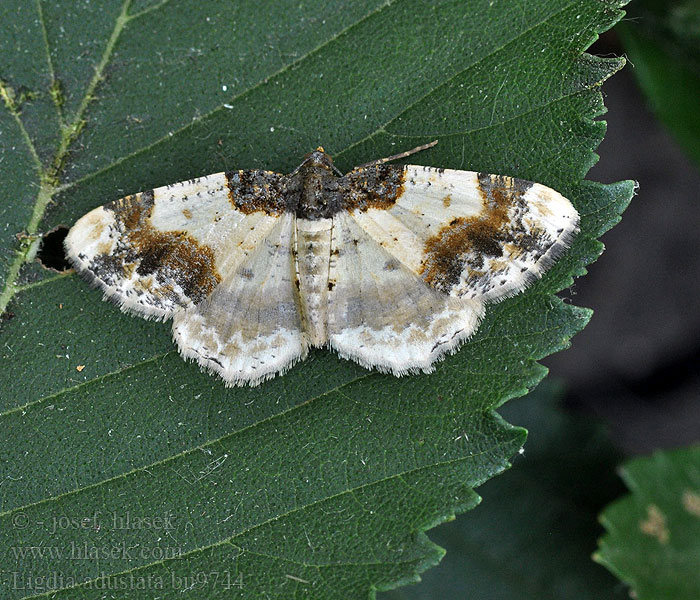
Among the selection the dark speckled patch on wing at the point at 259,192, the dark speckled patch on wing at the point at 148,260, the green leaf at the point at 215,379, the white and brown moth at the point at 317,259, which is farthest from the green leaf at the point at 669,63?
the dark speckled patch on wing at the point at 148,260

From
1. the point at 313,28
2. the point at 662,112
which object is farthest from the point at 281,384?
the point at 662,112

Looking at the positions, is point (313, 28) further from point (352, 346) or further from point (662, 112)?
point (662, 112)

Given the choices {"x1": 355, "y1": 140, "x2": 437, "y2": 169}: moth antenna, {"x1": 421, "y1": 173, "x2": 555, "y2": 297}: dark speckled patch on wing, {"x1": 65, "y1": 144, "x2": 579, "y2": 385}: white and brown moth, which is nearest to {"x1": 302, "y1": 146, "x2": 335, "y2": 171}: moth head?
{"x1": 65, "y1": 144, "x2": 579, "y2": 385}: white and brown moth

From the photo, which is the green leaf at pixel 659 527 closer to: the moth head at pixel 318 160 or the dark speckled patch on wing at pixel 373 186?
the dark speckled patch on wing at pixel 373 186

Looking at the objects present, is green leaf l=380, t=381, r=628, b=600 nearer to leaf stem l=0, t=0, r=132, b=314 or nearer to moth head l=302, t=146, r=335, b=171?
moth head l=302, t=146, r=335, b=171

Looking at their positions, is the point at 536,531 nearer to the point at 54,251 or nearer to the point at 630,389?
the point at 630,389

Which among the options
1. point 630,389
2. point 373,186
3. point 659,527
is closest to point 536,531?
point 659,527
